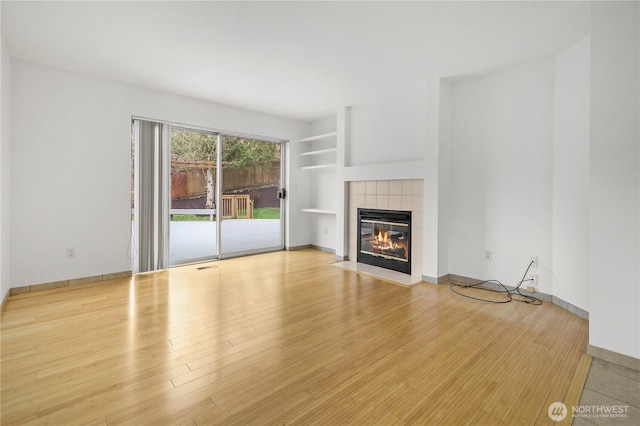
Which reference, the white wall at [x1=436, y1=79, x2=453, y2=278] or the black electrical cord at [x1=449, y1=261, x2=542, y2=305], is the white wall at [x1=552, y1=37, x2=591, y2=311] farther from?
the white wall at [x1=436, y1=79, x2=453, y2=278]

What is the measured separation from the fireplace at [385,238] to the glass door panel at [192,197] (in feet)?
8.20

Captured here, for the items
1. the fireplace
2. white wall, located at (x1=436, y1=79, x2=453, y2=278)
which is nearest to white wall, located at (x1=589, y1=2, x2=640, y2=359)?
white wall, located at (x1=436, y1=79, x2=453, y2=278)

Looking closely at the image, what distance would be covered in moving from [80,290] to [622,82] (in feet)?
17.5

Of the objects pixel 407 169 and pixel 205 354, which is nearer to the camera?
pixel 205 354

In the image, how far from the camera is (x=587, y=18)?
241cm

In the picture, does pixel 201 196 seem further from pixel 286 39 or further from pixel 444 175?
pixel 444 175

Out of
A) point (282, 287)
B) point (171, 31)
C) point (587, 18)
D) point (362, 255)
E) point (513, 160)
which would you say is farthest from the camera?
point (362, 255)

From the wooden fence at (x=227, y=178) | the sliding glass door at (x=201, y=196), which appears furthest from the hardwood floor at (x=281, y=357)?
the wooden fence at (x=227, y=178)

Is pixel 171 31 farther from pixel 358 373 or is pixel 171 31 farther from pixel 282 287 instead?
pixel 358 373

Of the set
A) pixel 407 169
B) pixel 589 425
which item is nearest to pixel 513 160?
pixel 407 169

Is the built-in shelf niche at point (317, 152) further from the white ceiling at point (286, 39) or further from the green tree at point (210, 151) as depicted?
the white ceiling at point (286, 39)

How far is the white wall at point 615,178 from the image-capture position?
76.2 inches

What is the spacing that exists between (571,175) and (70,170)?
5488mm

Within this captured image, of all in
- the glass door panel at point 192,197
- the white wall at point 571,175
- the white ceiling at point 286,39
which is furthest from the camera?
the glass door panel at point 192,197
